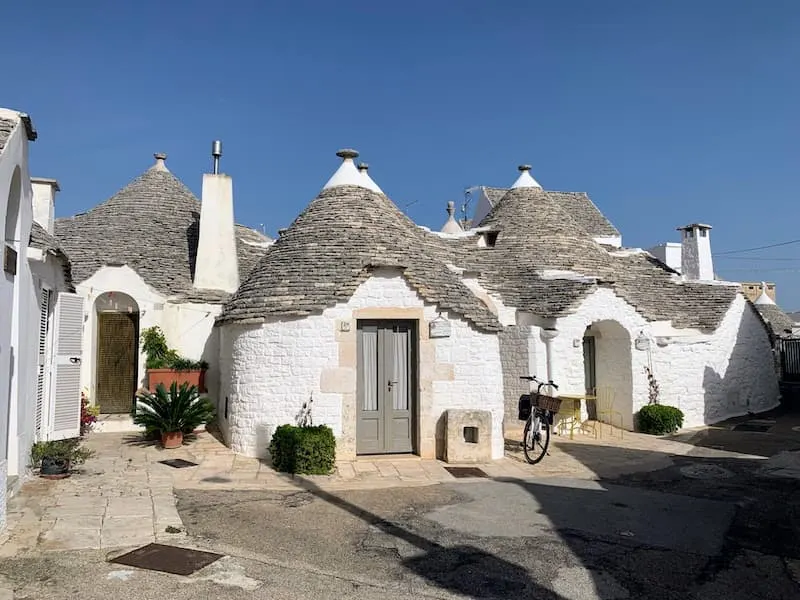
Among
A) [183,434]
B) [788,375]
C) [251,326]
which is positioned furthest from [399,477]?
[788,375]

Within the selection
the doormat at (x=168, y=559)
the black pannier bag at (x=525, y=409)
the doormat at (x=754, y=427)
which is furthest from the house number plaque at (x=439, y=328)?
the doormat at (x=754, y=427)

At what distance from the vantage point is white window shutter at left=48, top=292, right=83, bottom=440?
8680mm

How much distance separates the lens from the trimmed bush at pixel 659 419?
1348cm

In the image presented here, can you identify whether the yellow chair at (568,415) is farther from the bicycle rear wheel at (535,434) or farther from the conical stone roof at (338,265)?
the conical stone roof at (338,265)

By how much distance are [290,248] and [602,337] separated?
8176 mm

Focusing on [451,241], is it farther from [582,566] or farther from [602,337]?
[582,566]

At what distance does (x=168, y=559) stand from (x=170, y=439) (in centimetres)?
550

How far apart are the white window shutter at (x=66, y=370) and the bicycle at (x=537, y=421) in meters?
7.29

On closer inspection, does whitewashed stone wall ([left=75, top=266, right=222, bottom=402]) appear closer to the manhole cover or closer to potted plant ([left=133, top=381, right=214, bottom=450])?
potted plant ([left=133, top=381, right=214, bottom=450])

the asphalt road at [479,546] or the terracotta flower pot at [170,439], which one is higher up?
the terracotta flower pot at [170,439]

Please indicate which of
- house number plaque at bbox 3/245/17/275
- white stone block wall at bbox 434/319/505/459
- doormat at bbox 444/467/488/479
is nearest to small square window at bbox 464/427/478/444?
white stone block wall at bbox 434/319/505/459

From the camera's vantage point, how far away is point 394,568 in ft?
16.7

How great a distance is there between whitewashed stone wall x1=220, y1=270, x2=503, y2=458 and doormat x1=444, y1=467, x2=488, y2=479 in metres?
0.86

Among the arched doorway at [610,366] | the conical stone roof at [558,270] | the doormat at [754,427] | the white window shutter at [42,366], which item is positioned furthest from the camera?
the doormat at [754,427]
